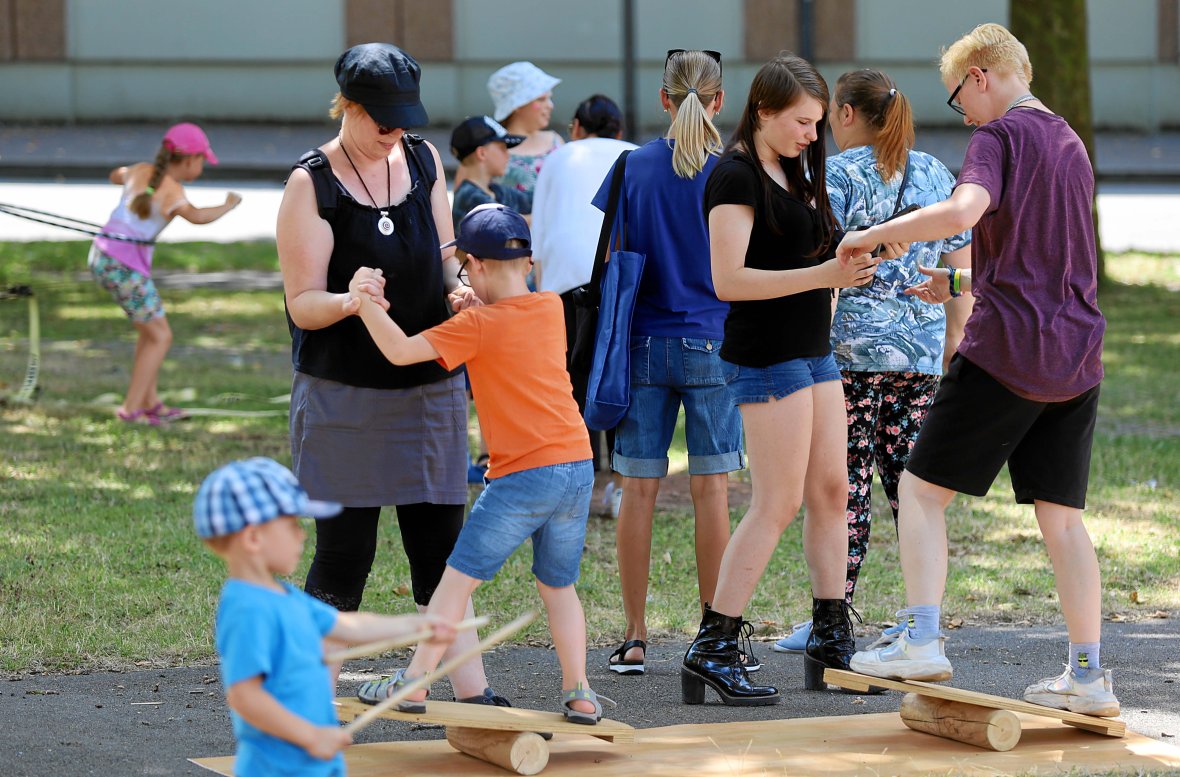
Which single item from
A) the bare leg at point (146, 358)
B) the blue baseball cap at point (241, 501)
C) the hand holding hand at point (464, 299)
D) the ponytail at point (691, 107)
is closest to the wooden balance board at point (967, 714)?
the hand holding hand at point (464, 299)

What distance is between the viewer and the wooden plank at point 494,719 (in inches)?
170

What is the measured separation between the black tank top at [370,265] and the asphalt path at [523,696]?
115 centimetres

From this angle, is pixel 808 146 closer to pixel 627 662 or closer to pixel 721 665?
pixel 721 665

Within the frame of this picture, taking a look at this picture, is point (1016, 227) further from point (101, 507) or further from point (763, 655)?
point (101, 507)

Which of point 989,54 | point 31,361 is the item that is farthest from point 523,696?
point 31,361

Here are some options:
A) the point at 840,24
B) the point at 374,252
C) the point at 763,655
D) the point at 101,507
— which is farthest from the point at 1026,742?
the point at 840,24

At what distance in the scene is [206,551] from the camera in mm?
7043

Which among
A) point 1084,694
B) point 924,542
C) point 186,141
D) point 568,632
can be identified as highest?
point 186,141

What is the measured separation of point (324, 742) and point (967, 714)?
232 cm

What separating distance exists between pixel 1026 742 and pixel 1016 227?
5.12 ft

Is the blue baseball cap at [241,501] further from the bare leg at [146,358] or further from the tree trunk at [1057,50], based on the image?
the tree trunk at [1057,50]

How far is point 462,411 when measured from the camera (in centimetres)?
474

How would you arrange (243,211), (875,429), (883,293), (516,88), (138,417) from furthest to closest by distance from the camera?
(243,211) → (138,417) → (516,88) → (875,429) → (883,293)

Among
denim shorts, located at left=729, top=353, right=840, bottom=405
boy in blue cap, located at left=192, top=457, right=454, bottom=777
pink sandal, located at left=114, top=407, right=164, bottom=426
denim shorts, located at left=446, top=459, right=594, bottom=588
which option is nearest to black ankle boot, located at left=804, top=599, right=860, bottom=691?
denim shorts, located at left=729, top=353, right=840, bottom=405
